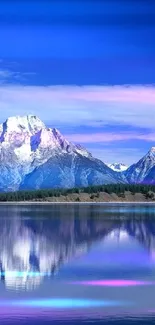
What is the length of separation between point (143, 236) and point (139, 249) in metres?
14.6

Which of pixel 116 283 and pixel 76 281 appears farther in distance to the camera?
pixel 76 281

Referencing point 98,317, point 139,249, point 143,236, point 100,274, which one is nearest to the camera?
point 98,317

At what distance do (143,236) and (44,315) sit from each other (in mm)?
45085

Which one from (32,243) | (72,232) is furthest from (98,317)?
(72,232)

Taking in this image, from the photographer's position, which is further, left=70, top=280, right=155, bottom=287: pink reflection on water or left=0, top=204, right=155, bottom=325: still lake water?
left=70, top=280, right=155, bottom=287: pink reflection on water

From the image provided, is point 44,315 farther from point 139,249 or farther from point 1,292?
point 139,249

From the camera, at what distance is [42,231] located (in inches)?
3110

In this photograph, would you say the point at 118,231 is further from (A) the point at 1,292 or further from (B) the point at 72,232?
(A) the point at 1,292

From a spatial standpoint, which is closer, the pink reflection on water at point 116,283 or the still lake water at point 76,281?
the still lake water at point 76,281

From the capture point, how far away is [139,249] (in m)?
57.4

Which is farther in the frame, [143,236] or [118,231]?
[118,231]

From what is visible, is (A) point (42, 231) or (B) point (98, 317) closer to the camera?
(B) point (98, 317)

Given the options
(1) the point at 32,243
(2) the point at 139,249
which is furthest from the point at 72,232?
(2) the point at 139,249

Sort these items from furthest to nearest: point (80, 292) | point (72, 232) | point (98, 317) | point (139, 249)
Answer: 1. point (72, 232)
2. point (139, 249)
3. point (80, 292)
4. point (98, 317)
